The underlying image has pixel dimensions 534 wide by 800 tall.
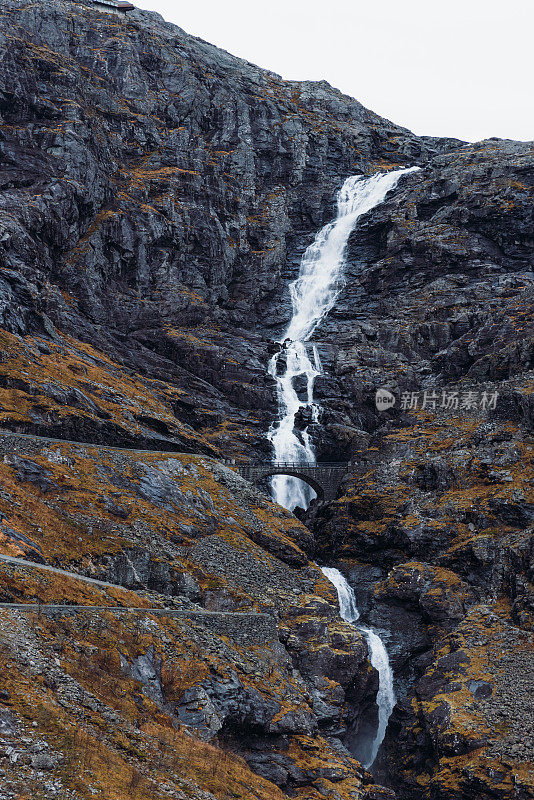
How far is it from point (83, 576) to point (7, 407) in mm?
19796

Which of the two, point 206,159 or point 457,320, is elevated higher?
point 206,159

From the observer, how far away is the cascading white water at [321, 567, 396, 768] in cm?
4734

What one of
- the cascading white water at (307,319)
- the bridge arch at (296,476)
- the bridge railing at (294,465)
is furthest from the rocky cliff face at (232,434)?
the bridge arch at (296,476)

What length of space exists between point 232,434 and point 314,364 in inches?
765

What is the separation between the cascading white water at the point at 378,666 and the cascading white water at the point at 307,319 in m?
18.7

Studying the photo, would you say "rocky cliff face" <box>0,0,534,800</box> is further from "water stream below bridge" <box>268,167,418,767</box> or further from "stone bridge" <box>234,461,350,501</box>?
"stone bridge" <box>234,461,350,501</box>

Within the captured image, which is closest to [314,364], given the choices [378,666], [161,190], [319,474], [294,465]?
[294,465]

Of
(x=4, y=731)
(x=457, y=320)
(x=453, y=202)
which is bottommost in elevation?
(x=4, y=731)

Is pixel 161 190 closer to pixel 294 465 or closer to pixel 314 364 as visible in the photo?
pixel 314 364

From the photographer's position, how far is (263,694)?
36.5 meters

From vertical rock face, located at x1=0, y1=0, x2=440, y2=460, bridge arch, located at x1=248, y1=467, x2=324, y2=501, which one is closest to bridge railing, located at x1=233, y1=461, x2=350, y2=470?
bridge arch, located at x1=248, y1=467, x2=324, y2=501

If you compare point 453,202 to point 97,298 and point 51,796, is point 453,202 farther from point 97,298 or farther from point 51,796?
point 51,796

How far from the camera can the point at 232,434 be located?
79.9m

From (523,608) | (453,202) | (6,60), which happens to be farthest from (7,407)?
(453,202)
